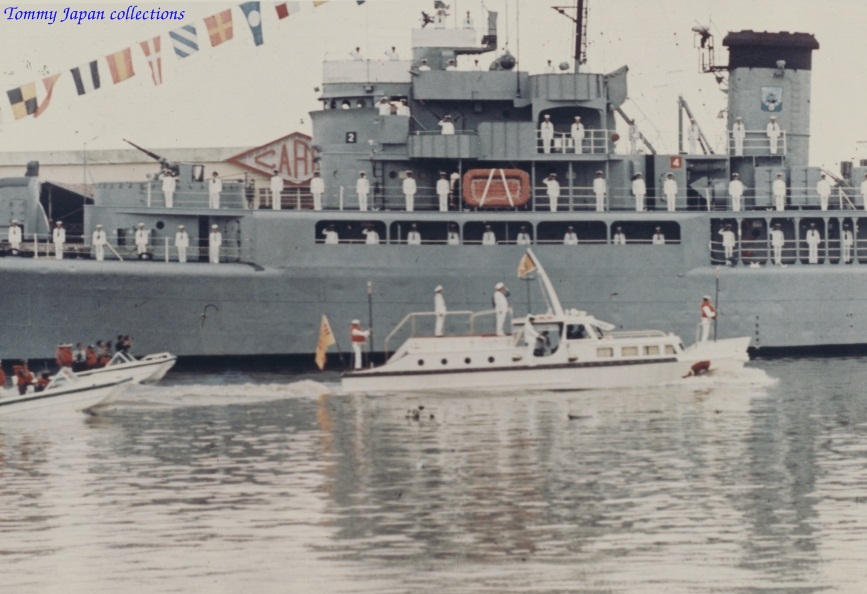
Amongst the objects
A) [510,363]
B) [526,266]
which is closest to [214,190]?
[526,266]

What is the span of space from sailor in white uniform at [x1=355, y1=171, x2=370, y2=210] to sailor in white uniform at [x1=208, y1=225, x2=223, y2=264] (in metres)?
4.07

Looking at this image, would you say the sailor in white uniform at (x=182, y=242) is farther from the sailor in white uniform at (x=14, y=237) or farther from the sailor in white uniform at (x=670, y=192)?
the sailor in white uniform at (x=670, y=192)

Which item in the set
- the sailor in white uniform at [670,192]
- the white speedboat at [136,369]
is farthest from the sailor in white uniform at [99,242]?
the sailor in white uniform at [670,192]

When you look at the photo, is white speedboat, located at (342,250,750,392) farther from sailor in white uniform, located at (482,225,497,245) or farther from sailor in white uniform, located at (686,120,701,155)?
sailor in white uniform, located at (686,120,701,155)

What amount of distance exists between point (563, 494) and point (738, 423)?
9677 millimetres

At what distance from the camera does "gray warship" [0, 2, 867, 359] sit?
47.0 metres

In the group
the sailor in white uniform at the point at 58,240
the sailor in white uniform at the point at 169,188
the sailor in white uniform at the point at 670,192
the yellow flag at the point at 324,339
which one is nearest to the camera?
the yellow flag at the point at 324,339

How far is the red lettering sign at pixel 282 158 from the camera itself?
70812 millimetres

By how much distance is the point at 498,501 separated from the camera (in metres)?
24.4

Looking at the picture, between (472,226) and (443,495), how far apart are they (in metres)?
25.6

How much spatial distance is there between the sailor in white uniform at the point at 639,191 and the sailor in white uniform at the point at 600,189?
2.81ft

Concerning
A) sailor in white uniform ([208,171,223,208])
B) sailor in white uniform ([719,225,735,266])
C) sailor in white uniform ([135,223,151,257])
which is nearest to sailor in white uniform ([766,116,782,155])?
sailor in white uniform ([719,225,735,266])

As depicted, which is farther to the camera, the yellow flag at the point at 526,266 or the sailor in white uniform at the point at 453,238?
the sailor in white uniform at the point at 453,238

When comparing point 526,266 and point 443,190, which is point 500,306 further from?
point 443,190
